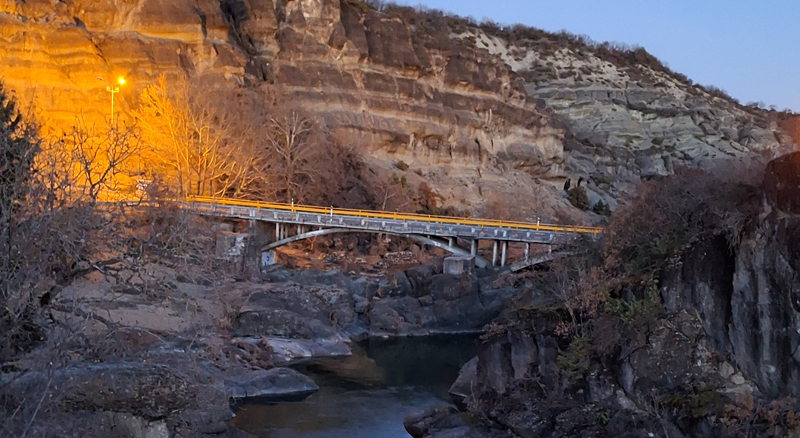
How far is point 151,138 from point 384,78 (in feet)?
59.6

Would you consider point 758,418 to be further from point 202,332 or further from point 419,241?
point 419,241

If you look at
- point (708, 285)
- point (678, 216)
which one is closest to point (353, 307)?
point (678, 216)

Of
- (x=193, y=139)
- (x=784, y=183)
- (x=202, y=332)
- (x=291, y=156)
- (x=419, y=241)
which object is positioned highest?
(x=193, y=139)

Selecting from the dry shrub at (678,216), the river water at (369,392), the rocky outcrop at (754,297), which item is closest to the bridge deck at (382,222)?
the river water at (369,392)

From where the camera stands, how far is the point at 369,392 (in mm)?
22766

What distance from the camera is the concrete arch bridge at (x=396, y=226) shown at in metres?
33.8

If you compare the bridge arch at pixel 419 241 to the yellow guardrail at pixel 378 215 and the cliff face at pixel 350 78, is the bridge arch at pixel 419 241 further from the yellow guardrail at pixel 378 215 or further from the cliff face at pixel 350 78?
the cliff face at pixel 350 78

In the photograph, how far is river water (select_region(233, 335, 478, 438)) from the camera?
19141mm

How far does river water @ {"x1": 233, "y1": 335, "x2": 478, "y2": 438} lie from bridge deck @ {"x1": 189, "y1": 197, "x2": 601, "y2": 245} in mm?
5642

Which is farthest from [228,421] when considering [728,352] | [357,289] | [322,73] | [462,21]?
[462,21]

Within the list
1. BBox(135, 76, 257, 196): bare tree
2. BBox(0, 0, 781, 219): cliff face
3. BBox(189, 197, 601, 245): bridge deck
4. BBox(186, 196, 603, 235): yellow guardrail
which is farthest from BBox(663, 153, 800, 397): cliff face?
BBox(0, 0, 781, 219): cliff face

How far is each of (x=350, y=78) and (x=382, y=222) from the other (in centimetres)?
1941

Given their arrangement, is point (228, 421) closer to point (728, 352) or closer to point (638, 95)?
point (728, 352)

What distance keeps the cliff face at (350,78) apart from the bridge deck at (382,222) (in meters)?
11.6
